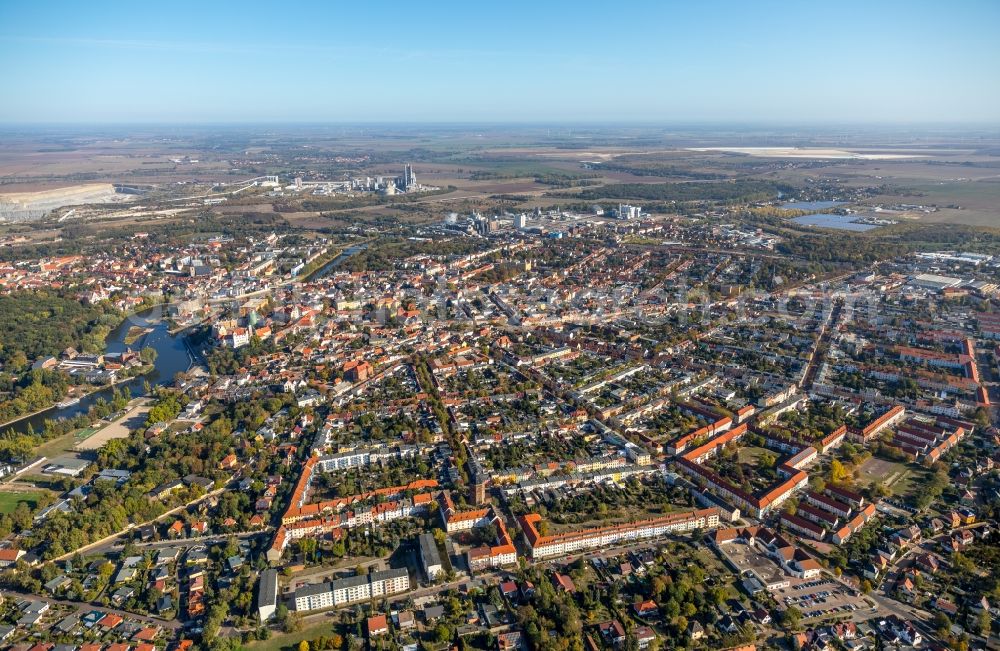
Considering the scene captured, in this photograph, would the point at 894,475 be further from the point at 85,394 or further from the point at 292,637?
the point at 85,394

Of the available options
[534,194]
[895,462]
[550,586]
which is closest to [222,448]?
[550,586]

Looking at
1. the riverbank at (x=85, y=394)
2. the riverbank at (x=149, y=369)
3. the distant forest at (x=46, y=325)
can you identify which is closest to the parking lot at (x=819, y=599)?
the riverbank at (x=149, y=369)

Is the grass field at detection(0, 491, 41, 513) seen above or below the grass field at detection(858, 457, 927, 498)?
below

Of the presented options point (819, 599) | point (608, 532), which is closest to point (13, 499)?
point (608, 532)

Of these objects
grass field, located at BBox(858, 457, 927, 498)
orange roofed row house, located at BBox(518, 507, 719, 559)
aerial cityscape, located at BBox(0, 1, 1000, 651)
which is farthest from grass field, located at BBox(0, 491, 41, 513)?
grass field, located at BBox(858, 457, 927, 498)

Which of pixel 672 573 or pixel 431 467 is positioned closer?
pixel 672 573

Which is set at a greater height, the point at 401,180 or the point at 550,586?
the point at 401,180

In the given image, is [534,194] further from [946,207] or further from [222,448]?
[222,448]

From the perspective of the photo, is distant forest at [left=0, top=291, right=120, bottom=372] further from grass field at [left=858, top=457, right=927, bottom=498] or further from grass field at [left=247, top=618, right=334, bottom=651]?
grass field at [left=858, top=457, right=927, bottom=498]
